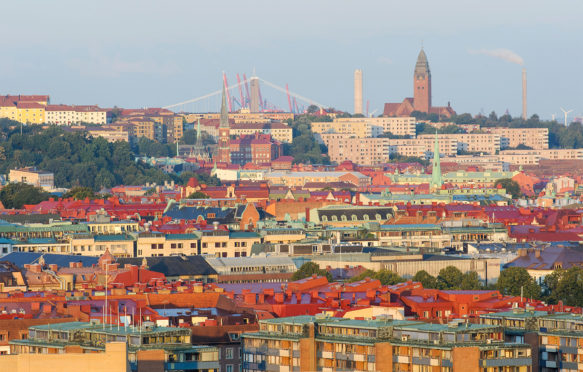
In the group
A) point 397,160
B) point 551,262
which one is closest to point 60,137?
point 397,160

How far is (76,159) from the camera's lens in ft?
459

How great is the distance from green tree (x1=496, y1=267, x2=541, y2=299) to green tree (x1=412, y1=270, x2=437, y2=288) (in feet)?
5.81

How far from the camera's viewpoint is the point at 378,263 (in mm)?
64125

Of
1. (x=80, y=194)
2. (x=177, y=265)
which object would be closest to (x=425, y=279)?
(x=177, y=265)

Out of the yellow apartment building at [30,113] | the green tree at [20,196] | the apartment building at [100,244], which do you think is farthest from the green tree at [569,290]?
the yellow apartment building at [30,113]

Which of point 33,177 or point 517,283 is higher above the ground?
point 517,283

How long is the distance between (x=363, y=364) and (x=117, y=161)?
107863 mm

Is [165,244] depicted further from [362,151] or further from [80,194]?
[362,151]

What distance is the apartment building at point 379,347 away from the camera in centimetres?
3578

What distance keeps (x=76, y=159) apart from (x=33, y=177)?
33.1ft

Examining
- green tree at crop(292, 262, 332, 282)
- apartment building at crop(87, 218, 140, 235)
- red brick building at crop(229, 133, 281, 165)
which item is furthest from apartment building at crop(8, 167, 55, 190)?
green tree at crop(292, 262, 332, 282)

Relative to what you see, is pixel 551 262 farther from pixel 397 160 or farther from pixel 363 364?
pixel 397 160

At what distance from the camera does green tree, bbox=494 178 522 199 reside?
13588 cm

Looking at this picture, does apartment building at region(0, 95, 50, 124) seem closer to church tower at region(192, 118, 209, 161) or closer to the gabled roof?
church tower at region(192, 118, 209, 161)
